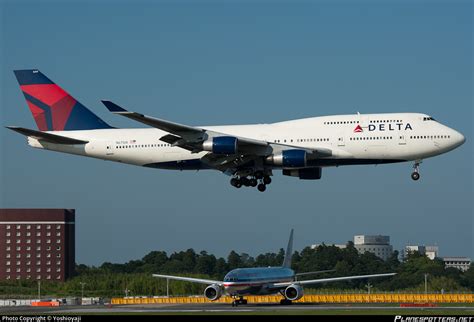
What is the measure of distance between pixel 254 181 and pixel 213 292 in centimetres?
1591

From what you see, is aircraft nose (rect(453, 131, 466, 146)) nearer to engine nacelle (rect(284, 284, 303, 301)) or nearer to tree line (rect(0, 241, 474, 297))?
engine nacelle (rect(284, 284, 303, 301))

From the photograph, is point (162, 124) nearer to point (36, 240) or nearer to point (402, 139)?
point (402, 139)

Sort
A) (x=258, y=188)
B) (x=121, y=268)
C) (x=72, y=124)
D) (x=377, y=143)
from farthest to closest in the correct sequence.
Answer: (x=121, y=268)
(x=72, y=124)
(x=258, y=188)
(x=377, y=143)

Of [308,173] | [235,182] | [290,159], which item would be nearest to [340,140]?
[290,159]

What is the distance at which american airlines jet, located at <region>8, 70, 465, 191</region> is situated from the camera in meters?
62.5

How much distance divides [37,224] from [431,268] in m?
54.2

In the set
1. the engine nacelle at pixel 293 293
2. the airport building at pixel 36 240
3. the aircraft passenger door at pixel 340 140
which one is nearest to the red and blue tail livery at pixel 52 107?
the aircraft passenger door at pixel 340 140

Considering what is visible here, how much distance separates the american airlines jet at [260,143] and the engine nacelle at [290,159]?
64 mm

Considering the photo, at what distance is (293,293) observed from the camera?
78.5 m

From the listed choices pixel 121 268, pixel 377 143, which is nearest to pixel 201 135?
pixel 377 143

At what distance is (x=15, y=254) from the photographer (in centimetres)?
13588

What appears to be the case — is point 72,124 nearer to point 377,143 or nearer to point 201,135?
point 201,135

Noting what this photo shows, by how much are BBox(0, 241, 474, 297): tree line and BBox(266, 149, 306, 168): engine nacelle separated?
29.9 m

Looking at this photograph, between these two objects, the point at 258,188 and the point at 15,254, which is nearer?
the point at 258,188
